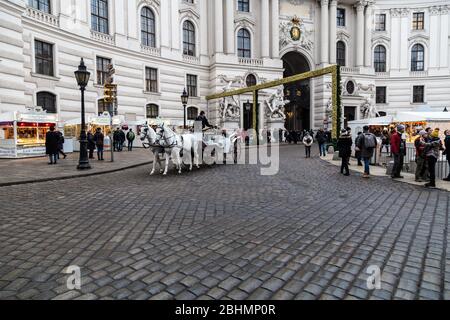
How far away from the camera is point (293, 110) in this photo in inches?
1791

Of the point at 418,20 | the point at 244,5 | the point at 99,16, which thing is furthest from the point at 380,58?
the point at 99,16

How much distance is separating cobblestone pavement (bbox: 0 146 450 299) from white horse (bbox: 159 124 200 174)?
12.2ft

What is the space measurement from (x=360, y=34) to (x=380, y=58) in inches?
216

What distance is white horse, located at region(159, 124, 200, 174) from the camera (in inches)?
458

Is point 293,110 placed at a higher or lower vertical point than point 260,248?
higher

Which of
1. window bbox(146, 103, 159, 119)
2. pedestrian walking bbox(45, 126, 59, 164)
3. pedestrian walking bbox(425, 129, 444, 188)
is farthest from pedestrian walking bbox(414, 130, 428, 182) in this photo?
window bbox(146, 103, 159, 119)

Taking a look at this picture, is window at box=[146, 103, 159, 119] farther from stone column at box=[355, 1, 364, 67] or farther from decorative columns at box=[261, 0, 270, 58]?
stone column at box=[355, 1, 364, 67]

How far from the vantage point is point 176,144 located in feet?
39.3

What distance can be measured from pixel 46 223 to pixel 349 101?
43766 mm

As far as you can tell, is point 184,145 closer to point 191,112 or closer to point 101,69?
point 101,69

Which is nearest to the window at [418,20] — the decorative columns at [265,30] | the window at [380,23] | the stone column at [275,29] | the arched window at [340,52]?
the window at [380,23]

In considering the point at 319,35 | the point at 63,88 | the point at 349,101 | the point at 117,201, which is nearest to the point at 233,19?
the point at 319,35
